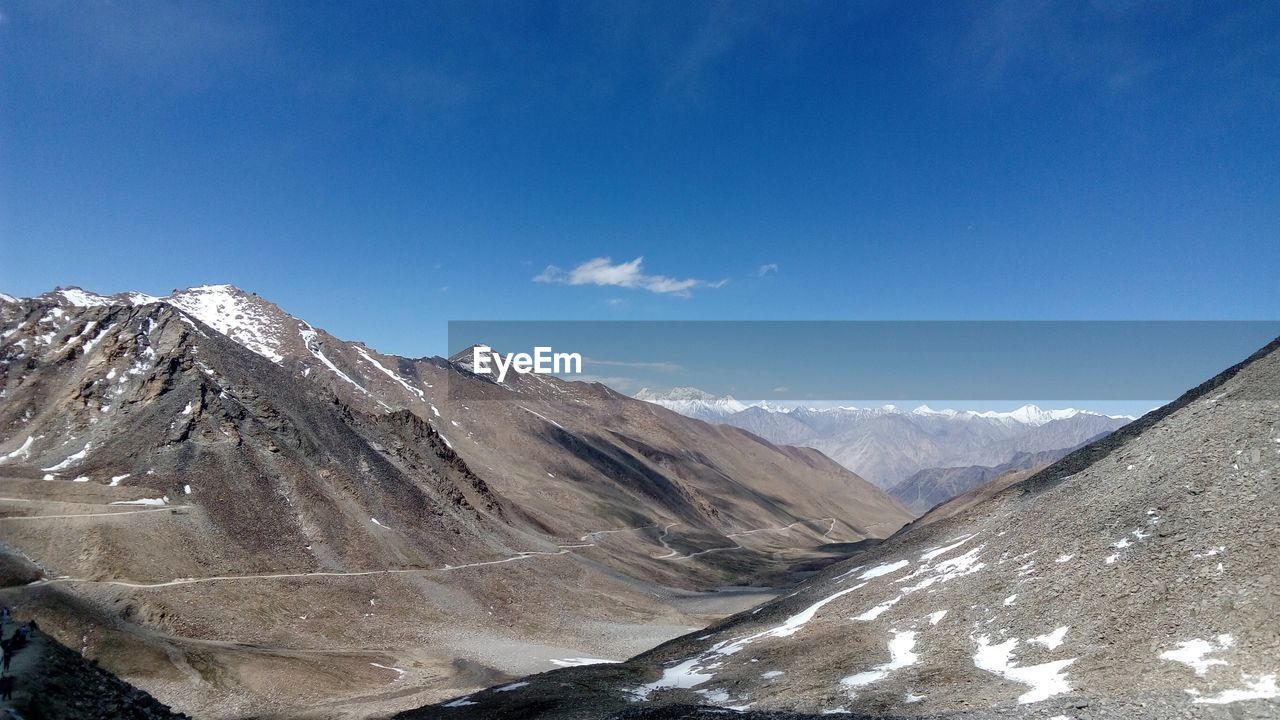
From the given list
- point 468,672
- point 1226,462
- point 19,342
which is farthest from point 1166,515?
point 19,342

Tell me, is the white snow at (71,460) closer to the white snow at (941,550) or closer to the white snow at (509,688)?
the white snow at (509,688)

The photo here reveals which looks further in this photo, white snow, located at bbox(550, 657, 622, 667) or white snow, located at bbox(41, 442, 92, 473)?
white snow, located at bbox(41, 442, 92, 473)

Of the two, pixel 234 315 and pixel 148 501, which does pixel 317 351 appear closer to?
pixel 234 315

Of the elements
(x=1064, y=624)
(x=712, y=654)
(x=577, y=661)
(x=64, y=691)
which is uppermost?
(x=64, y=691)

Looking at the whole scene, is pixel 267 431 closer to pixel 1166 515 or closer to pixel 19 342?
pixel 19 342

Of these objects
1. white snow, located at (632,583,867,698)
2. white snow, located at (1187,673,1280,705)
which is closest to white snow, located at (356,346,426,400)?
white snow, located at (632,583,867,698)

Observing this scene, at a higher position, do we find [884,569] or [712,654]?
[884,569]

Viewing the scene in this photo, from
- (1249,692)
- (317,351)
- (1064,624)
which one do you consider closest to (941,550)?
(1064,624)

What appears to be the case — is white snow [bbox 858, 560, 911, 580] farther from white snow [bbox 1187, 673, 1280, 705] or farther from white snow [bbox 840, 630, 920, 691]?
white snow [bbox 1187, 673, 1280, 705]
